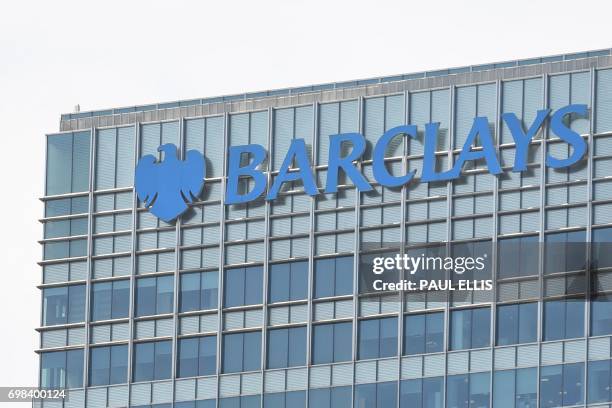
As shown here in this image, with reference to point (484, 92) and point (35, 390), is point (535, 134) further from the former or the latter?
point (35, 390)

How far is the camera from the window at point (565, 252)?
173 meters

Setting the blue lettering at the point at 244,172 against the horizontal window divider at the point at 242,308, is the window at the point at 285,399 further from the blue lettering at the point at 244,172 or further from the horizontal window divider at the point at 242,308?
the blue lettering at the point at 244,172

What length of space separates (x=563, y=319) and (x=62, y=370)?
95.5 ft

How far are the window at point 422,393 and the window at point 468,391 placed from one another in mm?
476

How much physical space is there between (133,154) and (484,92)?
68.0 ft

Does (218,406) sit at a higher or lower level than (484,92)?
lower

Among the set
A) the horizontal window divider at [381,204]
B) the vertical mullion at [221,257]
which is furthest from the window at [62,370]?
the horizontal window divider at [381,204]

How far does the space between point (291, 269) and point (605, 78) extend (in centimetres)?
1990

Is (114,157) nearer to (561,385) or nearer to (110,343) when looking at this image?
(110,343)

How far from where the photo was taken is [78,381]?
7259 inches

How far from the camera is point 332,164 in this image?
179 m

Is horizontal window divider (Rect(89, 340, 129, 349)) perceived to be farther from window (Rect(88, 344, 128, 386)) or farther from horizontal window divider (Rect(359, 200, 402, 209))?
horizontal window divider (Rect(359, 200, 402, 209))

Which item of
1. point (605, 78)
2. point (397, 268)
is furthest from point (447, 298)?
point (605, 78)

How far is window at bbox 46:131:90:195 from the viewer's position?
186375mm
